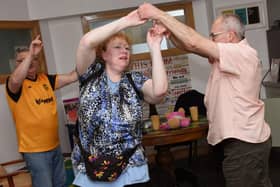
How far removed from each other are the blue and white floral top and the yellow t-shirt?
893 mm

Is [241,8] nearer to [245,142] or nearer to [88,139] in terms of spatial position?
[245,142]

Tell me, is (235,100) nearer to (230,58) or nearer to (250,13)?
(230,58)

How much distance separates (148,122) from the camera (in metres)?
3.21

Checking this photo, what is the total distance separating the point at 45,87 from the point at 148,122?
3.60ft

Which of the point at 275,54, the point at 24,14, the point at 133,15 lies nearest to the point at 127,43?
the point at 133,15

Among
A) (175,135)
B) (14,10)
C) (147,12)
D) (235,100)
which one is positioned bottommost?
(175,135)

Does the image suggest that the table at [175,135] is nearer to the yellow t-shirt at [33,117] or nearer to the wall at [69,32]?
the yellow t-shirt at [33,117]

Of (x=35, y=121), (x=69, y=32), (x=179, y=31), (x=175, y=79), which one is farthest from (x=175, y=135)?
(x=69, y=32)

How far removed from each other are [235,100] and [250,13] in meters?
2.43

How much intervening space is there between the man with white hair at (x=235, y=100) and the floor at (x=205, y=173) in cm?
141

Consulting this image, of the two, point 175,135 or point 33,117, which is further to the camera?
point 175,135

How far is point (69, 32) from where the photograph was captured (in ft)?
13.6

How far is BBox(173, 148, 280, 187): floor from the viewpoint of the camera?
3.40 m

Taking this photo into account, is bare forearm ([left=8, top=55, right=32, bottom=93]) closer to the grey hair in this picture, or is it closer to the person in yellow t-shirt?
the person in yellow t-shirt
